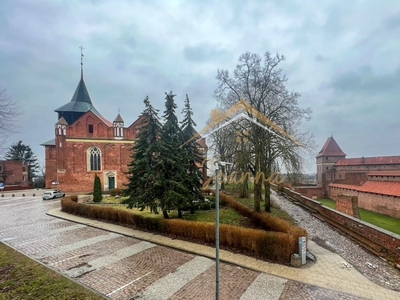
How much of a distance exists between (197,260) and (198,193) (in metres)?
6.27

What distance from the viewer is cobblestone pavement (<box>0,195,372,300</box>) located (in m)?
5.22

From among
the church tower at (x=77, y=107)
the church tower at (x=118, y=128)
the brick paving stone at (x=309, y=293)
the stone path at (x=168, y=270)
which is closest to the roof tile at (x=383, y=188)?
the stone path at (x=168, y=270)

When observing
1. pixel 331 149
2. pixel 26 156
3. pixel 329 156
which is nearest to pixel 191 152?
pixel 329 156

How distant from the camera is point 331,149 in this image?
4319 centimetres

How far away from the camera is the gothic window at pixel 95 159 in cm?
2939

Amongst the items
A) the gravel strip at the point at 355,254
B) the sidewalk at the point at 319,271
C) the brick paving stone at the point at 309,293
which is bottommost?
the gravel strip at the point at 355,254

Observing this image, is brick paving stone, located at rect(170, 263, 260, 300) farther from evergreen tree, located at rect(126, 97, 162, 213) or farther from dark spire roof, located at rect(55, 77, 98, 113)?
dark spire roof, located at rect(55, 77, 98, 113)

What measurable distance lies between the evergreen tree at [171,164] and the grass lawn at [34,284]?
208 inches

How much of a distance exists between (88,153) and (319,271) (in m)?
30.0

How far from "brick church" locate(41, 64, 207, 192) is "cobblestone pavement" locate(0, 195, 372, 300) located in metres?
19.3

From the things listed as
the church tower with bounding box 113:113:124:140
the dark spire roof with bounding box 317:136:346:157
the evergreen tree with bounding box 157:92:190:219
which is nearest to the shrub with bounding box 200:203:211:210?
the evergreen tree with bounding box 157:92:190:219

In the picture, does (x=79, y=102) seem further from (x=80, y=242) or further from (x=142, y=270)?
(x=142, y=270)

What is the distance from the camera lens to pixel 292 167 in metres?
13.1

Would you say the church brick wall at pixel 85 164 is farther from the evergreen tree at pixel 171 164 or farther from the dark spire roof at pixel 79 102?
the evergreen tree at pixel 171 164
